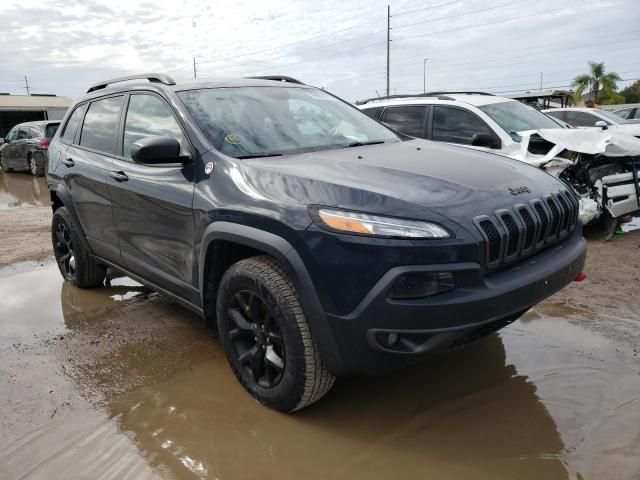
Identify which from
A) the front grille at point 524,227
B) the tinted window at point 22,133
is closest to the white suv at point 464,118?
the front grille at point 524,227

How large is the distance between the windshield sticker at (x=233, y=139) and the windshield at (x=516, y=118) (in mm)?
4421

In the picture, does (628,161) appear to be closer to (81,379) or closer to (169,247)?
(169,247)

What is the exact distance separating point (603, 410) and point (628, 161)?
447 centimetres

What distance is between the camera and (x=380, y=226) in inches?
94.0

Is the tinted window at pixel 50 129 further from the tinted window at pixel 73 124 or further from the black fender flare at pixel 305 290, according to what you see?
the black fender flare at pixel 305 290

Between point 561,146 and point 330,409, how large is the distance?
15.0ft

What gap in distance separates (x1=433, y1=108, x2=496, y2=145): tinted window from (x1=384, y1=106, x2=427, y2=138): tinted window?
0.65 feet

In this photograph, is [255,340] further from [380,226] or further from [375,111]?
[375,111]

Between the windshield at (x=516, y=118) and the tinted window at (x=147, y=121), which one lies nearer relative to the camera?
the tinted window at (x=147, y=121)

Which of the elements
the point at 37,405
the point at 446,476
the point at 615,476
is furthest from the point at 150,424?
the point at 615,476

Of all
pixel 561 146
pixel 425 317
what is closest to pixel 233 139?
pixel 425 317

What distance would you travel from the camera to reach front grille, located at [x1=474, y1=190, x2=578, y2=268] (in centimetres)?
248

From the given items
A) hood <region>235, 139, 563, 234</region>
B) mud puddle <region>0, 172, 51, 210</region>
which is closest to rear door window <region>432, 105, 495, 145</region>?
hood <region>235, 139, 563, 234</region>

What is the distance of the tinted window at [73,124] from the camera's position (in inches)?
192
